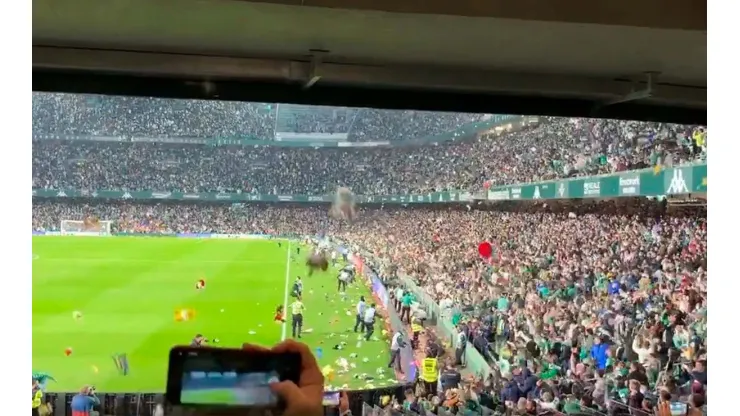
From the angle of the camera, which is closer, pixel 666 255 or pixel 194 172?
pixel 194 172

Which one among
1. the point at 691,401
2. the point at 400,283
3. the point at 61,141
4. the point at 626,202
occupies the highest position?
the point at 61,141

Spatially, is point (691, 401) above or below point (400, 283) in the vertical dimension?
below

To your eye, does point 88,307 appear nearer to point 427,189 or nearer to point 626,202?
point 427,189

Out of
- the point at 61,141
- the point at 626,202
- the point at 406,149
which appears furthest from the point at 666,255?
the point at 61,141

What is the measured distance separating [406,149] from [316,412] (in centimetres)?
234

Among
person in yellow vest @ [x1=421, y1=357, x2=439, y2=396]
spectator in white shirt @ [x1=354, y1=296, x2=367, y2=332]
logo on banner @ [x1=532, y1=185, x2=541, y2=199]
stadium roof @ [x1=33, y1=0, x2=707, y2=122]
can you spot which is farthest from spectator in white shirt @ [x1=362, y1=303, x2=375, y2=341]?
stadium roof @ [x1=33, y1=0, x2=707, y2=122]

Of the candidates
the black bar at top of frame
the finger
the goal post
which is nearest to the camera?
the finger

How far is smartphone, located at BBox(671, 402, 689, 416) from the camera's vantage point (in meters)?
2.42

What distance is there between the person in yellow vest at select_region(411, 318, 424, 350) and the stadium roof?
1.76 meters

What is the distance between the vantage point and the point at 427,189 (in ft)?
11.1

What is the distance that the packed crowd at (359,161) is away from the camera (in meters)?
2.81

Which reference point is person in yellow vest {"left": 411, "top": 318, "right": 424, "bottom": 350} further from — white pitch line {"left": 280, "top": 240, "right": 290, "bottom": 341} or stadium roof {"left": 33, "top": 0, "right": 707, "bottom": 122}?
stadium roof {"left": 33, "top": 0, "right": 707, "bottom": 122}
